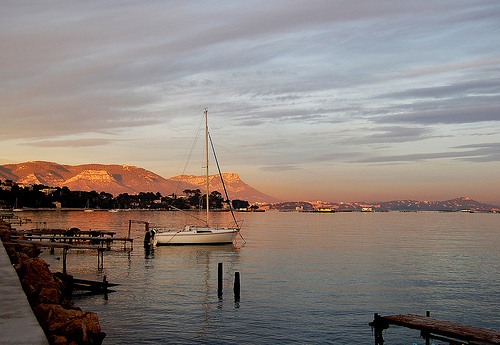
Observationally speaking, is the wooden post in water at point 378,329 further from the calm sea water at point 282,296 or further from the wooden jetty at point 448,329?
the calm sea water at point 282,296

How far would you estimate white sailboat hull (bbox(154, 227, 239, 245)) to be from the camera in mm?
60281

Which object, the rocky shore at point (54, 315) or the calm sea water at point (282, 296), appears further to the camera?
the calm sea water at point (282, 296)

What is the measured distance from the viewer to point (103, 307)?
78.8 ft

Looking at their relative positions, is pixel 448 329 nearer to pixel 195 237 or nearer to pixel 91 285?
pixel 91 285

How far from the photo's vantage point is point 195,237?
6028cm

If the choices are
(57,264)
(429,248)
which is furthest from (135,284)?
(429,248)

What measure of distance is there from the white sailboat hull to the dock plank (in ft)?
152

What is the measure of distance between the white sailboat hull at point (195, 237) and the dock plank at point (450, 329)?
46338 millimetres

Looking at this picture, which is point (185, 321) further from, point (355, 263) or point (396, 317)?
point (355, 263)

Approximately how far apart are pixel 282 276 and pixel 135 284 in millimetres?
12202

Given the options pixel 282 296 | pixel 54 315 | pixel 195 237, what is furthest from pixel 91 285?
pixel 195 237

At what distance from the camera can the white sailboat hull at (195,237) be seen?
60281 millimetres

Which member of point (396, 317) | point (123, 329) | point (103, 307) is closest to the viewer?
point (396, 317)


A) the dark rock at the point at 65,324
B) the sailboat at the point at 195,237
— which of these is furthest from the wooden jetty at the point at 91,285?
the sailboat at the point at 195,237
